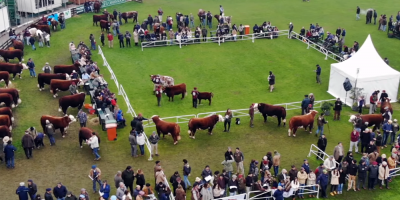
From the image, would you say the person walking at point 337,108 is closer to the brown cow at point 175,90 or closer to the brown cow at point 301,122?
the brown cow at point 301,122

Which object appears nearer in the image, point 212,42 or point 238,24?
point 212,42

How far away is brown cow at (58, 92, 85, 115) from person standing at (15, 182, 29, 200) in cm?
879

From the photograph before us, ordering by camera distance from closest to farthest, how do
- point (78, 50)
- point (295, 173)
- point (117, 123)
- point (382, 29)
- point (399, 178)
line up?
point (295, 173)
point (399, 178)
point (117, 123)
point (78, 50)
point (382, 29)

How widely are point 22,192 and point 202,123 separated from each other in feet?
30.4

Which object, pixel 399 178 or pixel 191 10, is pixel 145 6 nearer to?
pixel 191 10

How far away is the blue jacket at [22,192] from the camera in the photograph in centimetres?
1908

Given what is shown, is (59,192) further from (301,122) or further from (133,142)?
(301,122)

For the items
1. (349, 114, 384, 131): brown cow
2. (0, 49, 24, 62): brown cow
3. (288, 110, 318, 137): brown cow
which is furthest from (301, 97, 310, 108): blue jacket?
(0, 49, 24, 62): brown cow

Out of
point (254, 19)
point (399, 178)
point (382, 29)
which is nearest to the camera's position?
point (399, 178)

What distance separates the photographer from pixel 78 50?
115 ft

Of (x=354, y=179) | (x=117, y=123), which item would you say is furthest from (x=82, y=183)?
(x=354, y=179)

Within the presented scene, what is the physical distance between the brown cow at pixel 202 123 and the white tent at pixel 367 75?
331 inches

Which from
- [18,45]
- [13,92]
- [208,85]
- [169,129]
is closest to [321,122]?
[169,129]

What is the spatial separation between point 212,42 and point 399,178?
2127 centimetres
